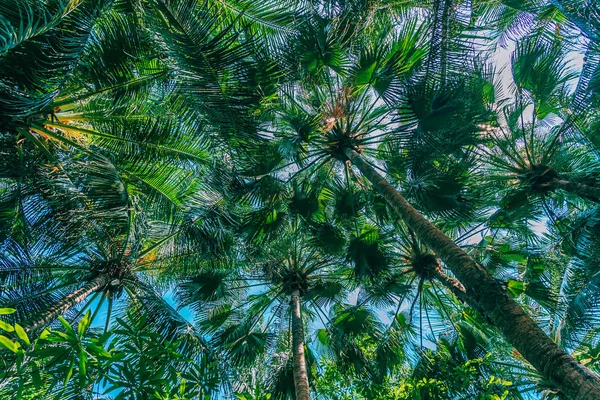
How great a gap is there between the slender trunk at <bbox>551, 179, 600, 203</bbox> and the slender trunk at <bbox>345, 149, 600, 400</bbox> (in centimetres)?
287

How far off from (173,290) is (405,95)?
19.5 feet

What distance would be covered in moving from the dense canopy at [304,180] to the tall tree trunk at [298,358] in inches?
1.8

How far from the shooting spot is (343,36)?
5398mm

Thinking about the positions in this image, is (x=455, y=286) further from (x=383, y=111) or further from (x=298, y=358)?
(x=383, y=111)

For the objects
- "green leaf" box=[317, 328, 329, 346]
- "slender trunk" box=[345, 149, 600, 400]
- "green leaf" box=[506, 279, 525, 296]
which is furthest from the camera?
A: "green leaf" box=[317, 328, 329, 346]

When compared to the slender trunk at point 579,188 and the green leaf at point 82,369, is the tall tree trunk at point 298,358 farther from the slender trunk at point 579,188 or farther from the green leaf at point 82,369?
the slender trunk at point 579,188

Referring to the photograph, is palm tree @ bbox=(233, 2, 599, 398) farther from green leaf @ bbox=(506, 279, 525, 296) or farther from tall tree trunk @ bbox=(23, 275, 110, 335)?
tall tree trunk @ bbox=(23, 275, 110, 335)

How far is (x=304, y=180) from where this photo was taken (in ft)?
24.0

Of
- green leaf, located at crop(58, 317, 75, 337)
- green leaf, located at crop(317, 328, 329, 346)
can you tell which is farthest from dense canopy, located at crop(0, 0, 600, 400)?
green leaf, located at crop(58, 317, 75, 337)

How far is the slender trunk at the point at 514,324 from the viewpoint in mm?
2211

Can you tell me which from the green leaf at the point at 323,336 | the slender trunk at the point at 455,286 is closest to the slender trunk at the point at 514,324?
the slender trunk at the point at 455,286

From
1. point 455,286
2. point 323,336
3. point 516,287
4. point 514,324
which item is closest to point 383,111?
point 455,286

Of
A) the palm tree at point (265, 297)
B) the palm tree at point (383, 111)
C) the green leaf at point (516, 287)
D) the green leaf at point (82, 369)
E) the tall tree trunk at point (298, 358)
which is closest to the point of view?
the green leaf at point (82, 369)

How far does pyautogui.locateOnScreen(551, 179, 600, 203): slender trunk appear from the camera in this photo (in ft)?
16.9
